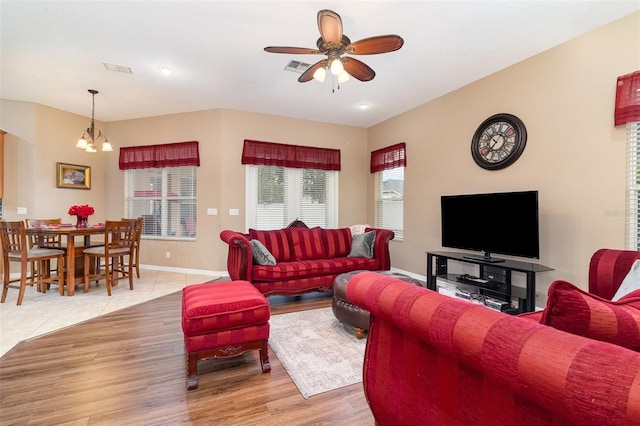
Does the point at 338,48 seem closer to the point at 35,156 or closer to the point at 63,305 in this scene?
the point at 63,305

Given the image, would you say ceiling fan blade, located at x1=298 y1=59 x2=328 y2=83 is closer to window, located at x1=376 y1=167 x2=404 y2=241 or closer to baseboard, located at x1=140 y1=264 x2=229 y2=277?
window, located at x1=376 y1=167 x2=404 y2=241

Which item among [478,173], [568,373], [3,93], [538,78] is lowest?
[568,373]

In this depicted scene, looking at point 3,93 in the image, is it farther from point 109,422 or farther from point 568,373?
point 568,373

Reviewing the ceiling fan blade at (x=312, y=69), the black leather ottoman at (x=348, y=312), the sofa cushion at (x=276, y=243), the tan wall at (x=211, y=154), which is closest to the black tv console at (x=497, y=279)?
the black leather ottoman at (x=348, y=312)

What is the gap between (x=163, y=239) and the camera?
212 inches

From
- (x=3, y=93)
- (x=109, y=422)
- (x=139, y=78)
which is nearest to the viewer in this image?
(x=109, y=422)

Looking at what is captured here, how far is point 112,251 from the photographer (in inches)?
157

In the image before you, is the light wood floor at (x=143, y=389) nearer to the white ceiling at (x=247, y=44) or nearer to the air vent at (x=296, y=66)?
the white ceiling at (x=247, y=44)

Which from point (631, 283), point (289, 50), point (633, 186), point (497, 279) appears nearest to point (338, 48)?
point (289, 50)

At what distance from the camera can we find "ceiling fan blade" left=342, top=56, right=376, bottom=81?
2.69 m

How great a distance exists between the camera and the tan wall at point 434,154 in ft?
9.12

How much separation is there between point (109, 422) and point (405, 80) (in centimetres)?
435

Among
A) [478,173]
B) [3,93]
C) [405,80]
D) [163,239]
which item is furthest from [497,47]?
[3,93]

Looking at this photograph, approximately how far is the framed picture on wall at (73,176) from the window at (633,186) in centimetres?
752
